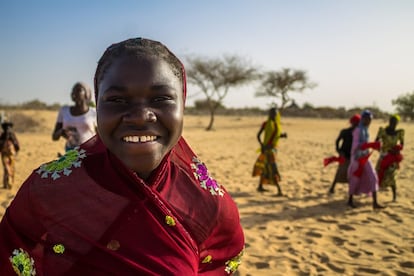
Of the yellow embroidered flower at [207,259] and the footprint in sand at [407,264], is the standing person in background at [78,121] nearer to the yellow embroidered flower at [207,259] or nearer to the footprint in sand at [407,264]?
the yellow embroidered flower at [207,259]

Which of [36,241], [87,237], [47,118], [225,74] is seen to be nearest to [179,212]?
[87,237]

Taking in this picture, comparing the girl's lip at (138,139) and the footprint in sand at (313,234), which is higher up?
the girl's lip at (138,139)

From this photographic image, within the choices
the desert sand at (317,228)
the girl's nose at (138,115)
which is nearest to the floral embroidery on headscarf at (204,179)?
the girl's nose at (138,115)

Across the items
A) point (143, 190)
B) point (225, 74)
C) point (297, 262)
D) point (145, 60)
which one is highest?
point (225, 74)

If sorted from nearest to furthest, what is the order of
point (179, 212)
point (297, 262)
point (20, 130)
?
point (179, 212) → point (297, 262) → point (20, 130)

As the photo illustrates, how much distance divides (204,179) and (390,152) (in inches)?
238

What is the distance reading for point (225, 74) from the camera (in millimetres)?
30266

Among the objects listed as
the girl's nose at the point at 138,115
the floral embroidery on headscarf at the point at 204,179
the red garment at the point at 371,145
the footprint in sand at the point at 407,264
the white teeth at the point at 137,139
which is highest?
the girl's nose at the point at 138,115

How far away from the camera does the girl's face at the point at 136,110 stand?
3.49 feet

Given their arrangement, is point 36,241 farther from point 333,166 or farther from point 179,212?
point 333,166

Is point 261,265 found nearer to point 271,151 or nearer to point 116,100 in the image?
point 116,100

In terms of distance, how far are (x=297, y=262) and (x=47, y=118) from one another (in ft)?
78.1

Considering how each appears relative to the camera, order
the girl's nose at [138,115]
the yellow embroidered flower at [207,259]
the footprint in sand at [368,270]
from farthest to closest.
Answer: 1. the footprint in sand at [368,270]
2. the yellow embroidered flower at [207,259]
3. the girl's nose at [138,115]

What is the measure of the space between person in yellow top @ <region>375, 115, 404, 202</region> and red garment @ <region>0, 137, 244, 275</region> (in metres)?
6.06
